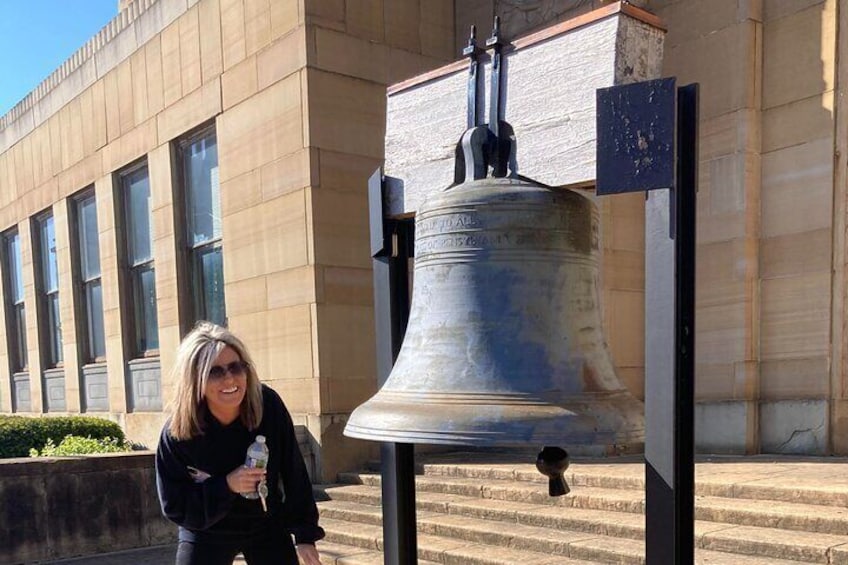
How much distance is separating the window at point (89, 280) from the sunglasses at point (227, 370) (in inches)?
422

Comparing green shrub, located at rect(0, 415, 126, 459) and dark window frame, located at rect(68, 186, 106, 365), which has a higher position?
dark window frame, located at rect(68, 186, 106, 365)

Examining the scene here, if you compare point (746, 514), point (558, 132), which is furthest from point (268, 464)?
point (746, 514)

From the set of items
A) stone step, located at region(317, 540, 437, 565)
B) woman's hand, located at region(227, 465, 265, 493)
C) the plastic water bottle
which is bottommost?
stone step, located at region(317, 540, 437, 565)

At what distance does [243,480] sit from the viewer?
2770mm

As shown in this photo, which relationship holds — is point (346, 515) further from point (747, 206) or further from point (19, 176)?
point (19, 176)

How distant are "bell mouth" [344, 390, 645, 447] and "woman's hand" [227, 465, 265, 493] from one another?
0.75 meters

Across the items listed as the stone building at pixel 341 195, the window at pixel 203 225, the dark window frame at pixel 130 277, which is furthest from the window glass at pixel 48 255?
the window at pixel 203 225

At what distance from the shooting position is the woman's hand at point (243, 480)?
2768mm

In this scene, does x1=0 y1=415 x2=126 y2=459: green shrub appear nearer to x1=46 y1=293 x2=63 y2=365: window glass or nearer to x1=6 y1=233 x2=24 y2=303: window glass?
x1=46 y1=293 x2=63 y2=365: window glass

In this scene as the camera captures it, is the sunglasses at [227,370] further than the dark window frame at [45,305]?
No

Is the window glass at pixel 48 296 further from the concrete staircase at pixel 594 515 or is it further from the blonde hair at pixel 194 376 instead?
the blonde hair at pixel 194 376

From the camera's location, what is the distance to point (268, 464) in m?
2.95

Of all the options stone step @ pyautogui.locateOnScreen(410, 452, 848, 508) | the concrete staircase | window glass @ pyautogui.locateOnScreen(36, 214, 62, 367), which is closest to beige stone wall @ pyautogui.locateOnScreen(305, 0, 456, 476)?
stone step @ pyautogui.locateOnScreen(410, 452, 848, 508)

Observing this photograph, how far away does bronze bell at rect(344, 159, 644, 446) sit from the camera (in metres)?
2.07
